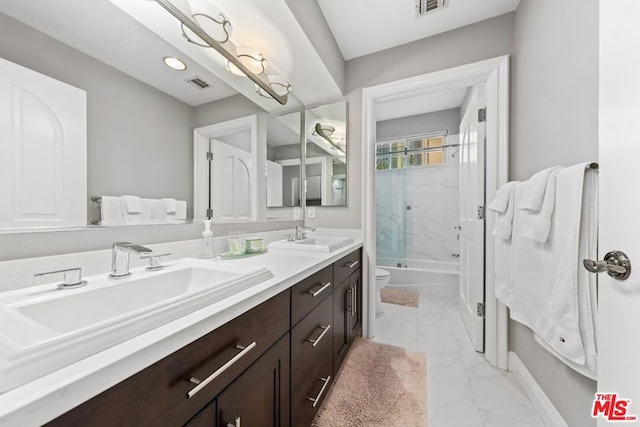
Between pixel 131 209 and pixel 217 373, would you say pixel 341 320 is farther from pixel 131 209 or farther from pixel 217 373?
pixel 131 209

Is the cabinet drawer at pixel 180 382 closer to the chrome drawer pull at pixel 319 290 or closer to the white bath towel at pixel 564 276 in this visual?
the chrome drawer pull at pixel 319 290

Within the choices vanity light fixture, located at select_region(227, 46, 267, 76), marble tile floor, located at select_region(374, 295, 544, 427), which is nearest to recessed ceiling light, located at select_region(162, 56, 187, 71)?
vanity light fixture, located at select_region(227, 46, 267, 76)

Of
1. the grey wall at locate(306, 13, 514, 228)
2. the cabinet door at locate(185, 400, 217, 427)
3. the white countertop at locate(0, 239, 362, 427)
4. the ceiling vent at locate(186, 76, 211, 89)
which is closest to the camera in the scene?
the white countertop at locate(0, 239, 362, 427)

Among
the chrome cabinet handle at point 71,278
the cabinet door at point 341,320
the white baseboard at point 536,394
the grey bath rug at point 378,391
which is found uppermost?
the chrome cabinet handle at point 71,278

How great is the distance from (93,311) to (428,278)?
3.05m

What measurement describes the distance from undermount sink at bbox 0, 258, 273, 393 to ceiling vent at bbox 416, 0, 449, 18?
1858 millimetres

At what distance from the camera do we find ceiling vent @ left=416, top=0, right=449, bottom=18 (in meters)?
1.50

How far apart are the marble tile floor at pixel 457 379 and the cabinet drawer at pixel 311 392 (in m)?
0.53

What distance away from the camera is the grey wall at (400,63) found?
1.62 metres

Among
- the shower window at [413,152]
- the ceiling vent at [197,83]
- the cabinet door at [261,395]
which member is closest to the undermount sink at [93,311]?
the cabinet door at [261,395]

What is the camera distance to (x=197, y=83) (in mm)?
1127

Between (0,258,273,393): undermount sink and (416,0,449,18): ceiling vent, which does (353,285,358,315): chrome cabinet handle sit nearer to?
(0,258,273,393): undermount sink

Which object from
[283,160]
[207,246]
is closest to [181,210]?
[207,246]

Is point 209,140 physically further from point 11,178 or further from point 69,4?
point 11,178
